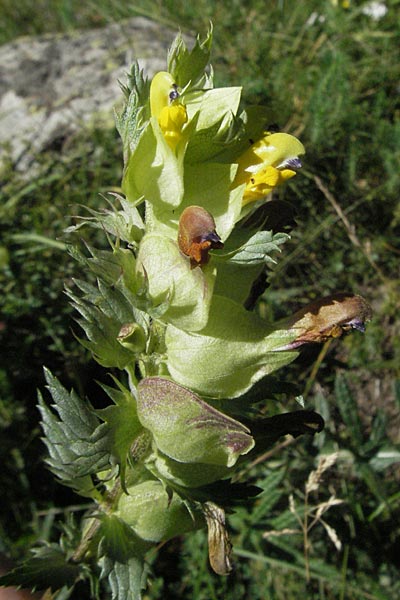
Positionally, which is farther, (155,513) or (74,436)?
(155,513)

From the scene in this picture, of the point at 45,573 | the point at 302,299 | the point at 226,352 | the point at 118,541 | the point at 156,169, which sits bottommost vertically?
the point at 302,299

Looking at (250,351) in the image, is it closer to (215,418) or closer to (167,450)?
(215,418)

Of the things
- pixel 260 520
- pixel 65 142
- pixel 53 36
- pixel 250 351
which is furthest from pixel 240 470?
pixel 53 36

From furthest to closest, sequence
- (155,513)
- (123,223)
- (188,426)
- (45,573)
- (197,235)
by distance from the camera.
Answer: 1. (45,573)
2. (155,513)
3. (123,223)
4. (188,426)
5. (197,235)

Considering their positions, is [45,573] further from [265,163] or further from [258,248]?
[265,163]

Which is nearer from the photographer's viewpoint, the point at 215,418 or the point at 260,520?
the point at 215,418

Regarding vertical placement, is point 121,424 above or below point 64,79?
below

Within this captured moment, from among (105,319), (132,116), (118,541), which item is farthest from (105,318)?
(118,541)
